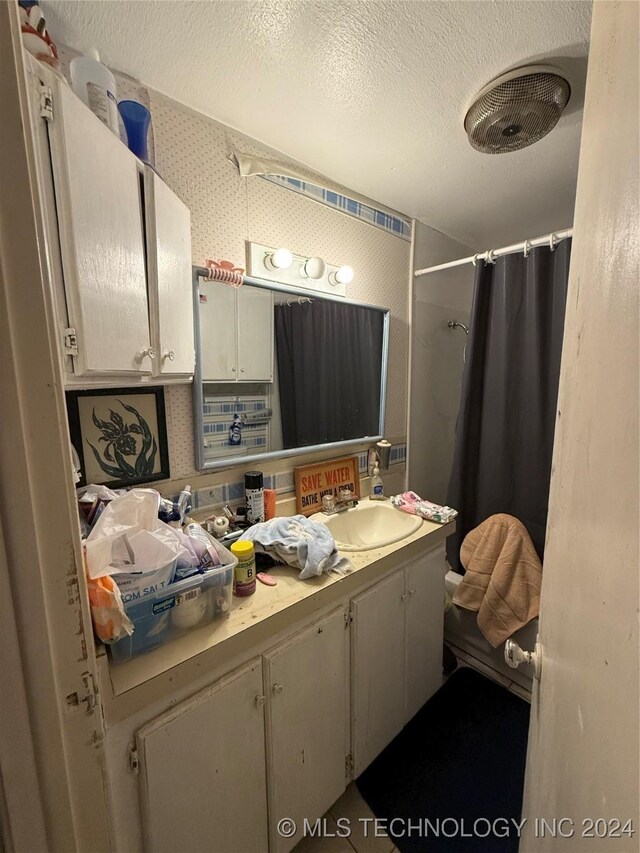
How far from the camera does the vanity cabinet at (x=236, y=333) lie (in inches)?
47.0

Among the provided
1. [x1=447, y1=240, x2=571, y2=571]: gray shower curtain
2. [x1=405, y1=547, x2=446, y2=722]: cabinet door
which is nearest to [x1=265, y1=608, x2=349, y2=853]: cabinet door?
[x1=405, y1=547, x2=446, y2=722]: cabinet door

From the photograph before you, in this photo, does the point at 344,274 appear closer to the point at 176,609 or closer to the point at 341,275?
the point at 341,275

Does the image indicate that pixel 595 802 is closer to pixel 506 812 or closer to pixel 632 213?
pixel 632 213

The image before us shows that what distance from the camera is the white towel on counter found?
3.34 ft

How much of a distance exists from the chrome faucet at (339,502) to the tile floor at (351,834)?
1007mm

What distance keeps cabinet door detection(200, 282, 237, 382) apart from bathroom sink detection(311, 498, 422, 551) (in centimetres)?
73

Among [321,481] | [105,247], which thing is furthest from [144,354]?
[321,481]

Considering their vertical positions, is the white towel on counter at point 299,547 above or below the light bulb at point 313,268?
below

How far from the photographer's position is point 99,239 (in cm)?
69

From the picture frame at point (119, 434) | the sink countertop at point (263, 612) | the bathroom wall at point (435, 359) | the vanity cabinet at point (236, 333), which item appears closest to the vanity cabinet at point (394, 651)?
the sink countertop at point (263, 612)

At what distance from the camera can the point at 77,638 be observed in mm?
448

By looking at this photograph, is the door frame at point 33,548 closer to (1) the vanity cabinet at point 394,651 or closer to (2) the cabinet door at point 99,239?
(2) the cabinet door at point 99,239

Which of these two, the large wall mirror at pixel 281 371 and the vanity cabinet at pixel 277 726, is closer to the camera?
the vanity cabinet at pixel 277 726

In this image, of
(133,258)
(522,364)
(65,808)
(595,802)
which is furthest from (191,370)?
(522,364)
